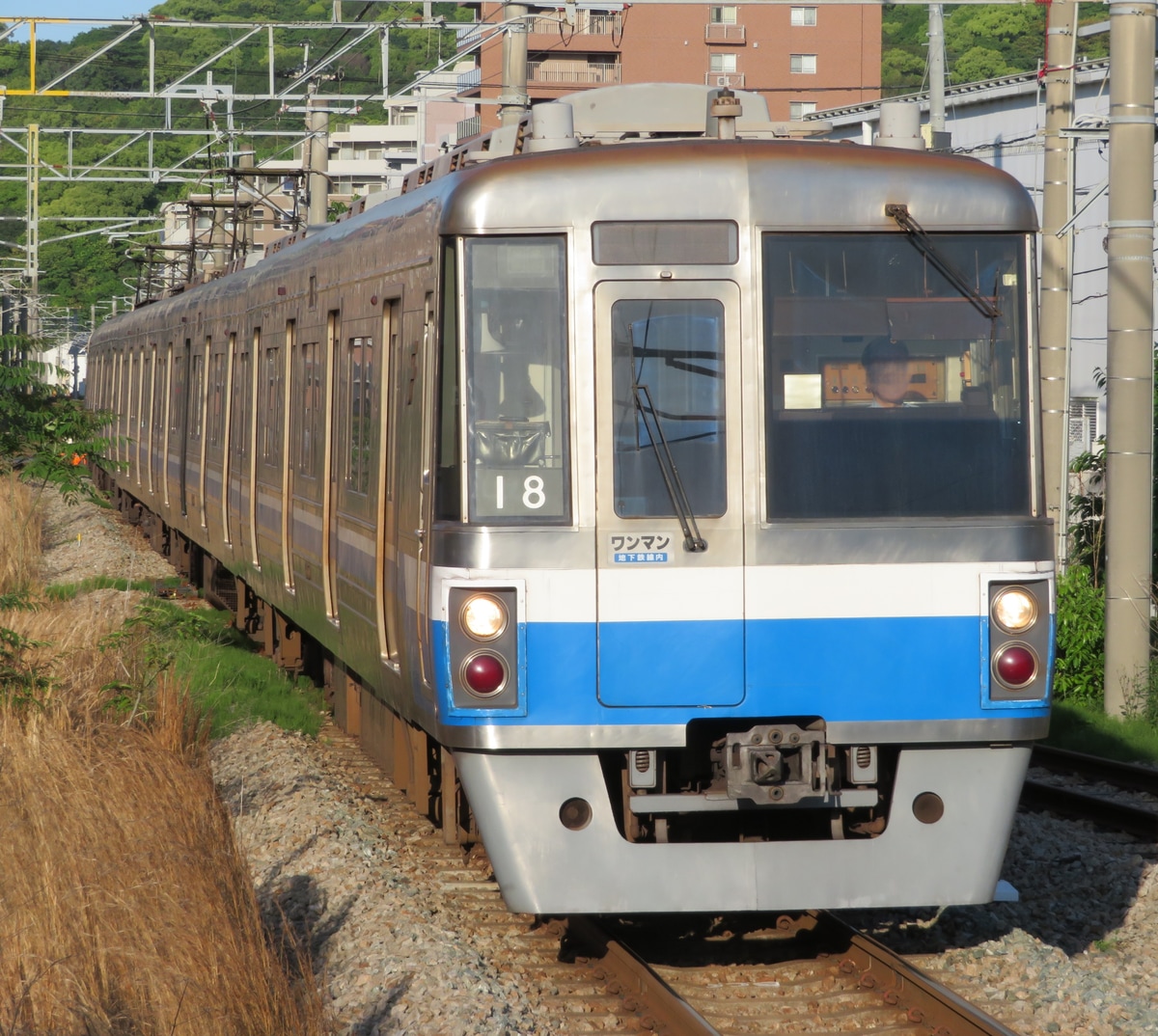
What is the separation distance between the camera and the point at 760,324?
5.91 metres

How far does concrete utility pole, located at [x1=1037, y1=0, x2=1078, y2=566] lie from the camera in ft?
48.2

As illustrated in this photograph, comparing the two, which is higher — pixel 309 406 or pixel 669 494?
pixel 309 406

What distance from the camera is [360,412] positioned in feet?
26.7

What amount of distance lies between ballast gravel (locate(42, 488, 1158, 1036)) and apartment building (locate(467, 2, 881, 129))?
198 ft

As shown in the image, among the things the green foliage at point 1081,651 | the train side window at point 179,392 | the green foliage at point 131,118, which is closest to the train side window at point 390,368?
the green foliage at point 1081,651

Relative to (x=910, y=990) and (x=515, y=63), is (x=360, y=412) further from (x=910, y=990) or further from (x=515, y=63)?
(x=515, y=63)

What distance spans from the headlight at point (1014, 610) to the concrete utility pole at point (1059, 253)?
29.2ft

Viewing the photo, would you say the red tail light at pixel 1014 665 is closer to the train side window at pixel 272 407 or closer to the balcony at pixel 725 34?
the train side window at pixel 272 407

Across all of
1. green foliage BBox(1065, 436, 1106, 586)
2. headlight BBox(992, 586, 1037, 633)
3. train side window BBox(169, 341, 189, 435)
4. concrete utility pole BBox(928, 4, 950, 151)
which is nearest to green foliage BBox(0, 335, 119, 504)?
train side window BBox(169, 341, 189, 435)

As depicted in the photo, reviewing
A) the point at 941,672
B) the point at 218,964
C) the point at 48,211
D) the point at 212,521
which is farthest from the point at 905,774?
the point at 48,211

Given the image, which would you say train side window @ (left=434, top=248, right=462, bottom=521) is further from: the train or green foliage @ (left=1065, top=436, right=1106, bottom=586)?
green foliage @ (left=1065, top=436, right=1106, bottom=586)

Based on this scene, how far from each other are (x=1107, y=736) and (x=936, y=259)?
20.4 ft

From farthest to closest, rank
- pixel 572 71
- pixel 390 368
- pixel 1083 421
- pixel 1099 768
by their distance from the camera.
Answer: pixel 572 71, pixel 1083 421, pixel 1099 768, pixel 390 368

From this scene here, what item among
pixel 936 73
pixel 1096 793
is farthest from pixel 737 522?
pixel 936 73
